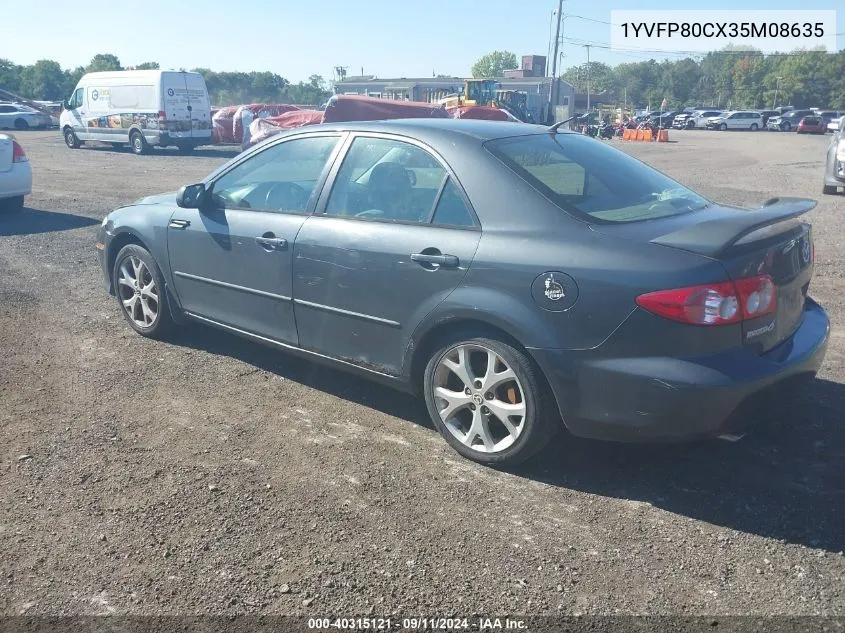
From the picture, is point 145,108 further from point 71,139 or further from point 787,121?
point 787,121

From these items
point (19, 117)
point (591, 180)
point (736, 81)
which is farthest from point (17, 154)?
point (736, 81)

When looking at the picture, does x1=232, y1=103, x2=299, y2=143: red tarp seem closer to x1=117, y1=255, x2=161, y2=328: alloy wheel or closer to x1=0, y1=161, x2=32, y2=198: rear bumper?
x1=0, y1=161, x2=32, y2=198: rear bumper

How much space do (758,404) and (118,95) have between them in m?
26.1

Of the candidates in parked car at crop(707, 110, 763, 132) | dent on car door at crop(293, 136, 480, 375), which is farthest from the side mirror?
parked car at crop(707, 110, 763, 132)

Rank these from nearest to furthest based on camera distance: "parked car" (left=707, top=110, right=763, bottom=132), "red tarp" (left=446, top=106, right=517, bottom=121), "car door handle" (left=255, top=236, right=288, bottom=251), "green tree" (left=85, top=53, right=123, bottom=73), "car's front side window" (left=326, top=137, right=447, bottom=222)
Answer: "car's front side window" (left=326, top=137, right=447, bottom=222), "car door handle" (left=255, top=236, right=288, bottom=251), "red tarp" (left=446, top=106, right=517, bottom=121), "parked car" (left=707, top=110, right=763, bottom=132), "green tree" (left=85, top=53, right=123, bottom=73)

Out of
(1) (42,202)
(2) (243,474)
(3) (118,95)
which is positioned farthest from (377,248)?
(3) (118,95)

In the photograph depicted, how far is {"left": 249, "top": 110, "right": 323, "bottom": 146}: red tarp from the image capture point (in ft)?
82.8

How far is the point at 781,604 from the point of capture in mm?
2771

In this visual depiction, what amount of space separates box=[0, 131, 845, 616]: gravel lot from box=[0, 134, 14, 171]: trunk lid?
7053mm

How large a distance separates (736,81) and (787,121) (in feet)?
154

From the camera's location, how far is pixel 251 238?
469cm

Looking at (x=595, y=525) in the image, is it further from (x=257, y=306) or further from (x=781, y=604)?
(x=257, y=306)

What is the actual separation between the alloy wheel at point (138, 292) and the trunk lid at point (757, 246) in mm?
3495

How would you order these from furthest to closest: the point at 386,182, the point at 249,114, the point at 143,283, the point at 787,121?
the point at 787,121, the point at 249,114, the point at 143,283, the point at 386,182
